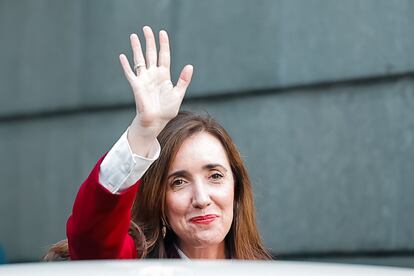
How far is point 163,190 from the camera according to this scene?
462cm

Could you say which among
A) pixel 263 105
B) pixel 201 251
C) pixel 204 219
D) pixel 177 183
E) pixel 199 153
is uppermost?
pixel 263 105

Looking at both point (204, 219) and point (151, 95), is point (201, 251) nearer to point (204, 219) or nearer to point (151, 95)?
point (204, 219)

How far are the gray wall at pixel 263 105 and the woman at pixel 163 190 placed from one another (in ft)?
9.54

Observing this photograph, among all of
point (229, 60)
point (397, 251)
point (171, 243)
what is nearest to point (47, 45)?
point (229, 60)

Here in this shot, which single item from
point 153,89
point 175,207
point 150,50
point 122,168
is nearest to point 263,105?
point 175,207

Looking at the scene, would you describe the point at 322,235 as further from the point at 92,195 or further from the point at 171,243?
the point at 92,195

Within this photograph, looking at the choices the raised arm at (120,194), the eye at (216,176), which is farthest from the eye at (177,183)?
the raised arm at (120,194)

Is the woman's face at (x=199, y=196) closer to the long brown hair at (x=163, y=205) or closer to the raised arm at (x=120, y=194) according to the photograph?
the long brown hair at (x=163, y=205)

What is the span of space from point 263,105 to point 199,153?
3505 mm

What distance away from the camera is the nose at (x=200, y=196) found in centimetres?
452

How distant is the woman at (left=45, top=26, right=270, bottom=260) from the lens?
4.11 meters

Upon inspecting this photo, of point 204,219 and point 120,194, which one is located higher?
point 120,194

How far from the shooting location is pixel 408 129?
7.59 m

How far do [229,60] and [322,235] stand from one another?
1203mm
